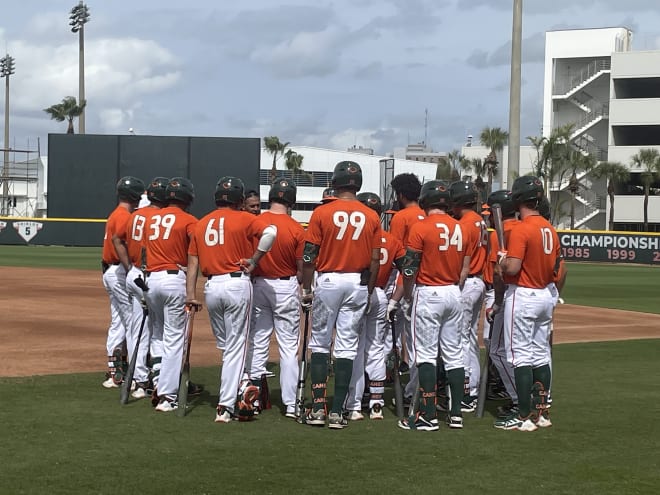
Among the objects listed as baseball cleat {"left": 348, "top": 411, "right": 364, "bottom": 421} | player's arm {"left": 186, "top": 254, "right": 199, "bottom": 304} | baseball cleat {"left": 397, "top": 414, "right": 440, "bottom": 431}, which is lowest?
baseball cleat {"left": 348, "top": 411, "right": 364, "bottom": 421}

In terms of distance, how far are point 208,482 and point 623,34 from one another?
2892 inches

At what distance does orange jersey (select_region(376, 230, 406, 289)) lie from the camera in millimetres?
→ 9109

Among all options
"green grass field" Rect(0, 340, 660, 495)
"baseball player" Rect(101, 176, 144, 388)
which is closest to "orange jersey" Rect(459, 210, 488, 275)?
"green grass field" Rect(0, 340, 660, 495)

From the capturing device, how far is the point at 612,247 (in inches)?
A: 1731

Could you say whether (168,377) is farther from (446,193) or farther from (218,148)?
(218,148)

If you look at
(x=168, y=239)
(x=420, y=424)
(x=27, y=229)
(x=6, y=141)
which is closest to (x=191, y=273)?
(x=168, y=239)

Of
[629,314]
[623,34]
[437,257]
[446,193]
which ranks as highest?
[623,34]

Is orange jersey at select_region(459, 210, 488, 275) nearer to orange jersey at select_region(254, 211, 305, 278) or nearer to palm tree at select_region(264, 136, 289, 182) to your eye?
orange jersey at select_region(254, 211, 305, 278)

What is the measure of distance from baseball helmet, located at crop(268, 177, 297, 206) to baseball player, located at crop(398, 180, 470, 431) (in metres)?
1.43

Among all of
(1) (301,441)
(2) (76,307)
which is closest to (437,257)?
(1) (301,441)

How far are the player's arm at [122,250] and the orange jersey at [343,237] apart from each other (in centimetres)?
258

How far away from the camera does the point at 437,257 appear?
26.8 ft

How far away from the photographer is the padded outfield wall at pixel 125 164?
56562mm

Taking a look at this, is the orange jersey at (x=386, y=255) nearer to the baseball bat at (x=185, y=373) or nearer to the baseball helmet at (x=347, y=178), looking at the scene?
the baseball helmet at (x=347, y=178)
